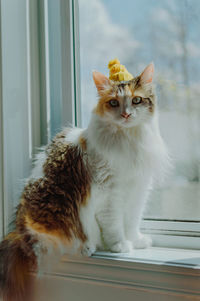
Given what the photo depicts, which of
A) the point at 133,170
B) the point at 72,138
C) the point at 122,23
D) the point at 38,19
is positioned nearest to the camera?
the point at 133,170

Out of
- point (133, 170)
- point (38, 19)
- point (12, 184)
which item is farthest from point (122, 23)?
point (12, 184)

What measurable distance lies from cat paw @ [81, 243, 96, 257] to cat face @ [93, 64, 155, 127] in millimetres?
434

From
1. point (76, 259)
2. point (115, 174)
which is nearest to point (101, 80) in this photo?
point (115, 174)

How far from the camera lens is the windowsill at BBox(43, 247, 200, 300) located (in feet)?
3.04

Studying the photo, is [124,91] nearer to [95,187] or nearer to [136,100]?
[136,100]

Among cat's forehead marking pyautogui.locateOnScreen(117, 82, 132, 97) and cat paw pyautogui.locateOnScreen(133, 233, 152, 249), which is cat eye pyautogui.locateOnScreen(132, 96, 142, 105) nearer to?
cat's forehead marking pyautogui.locateOnScreen(117, 82, 132, 97)

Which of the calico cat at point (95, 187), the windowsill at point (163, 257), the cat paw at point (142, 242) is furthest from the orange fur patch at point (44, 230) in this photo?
the cat paw at point (142, 242)

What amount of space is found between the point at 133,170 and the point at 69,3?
791 mm

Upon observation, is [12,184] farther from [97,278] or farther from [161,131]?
[161,131]

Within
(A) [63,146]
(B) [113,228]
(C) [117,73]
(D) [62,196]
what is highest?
(C) [117,73]

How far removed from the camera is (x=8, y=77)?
119 cm

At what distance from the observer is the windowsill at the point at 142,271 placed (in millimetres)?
928

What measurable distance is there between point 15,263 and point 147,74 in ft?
2.55

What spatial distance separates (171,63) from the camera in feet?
3.92
